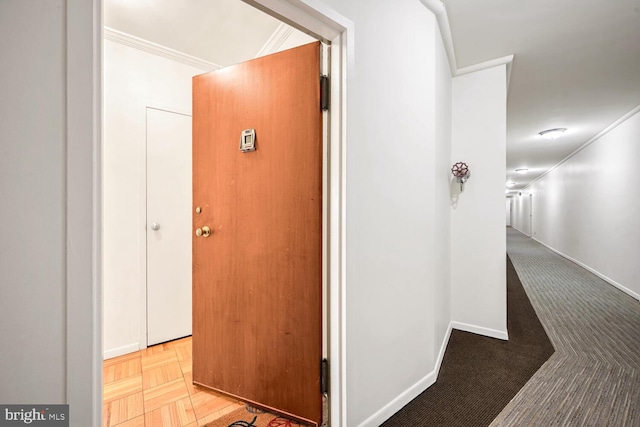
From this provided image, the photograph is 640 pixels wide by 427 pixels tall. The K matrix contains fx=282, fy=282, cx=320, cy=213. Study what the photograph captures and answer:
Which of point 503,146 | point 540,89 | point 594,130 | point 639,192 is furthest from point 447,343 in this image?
point 594,130

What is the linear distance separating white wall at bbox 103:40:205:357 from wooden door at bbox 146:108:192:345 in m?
0.06

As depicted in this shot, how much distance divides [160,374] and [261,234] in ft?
4.28

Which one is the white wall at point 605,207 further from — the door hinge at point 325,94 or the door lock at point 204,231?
the door lock at point 204,231

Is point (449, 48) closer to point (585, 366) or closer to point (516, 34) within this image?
point (516, 34)

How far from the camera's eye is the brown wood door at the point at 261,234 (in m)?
1.42

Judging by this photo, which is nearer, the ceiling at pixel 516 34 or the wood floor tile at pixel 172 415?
the wood floor tile at pixel 172 415

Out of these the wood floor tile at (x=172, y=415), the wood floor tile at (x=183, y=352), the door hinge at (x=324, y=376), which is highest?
the door hinge at (x=324, y=376)

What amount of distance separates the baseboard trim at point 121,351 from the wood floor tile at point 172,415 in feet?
2.79

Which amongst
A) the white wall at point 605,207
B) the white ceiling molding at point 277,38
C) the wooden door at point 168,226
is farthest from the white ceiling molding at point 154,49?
the white wall at point 605,207

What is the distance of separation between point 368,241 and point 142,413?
1.56 metres

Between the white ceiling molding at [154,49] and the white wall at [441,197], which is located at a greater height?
the white ceiling molding at [154,49]

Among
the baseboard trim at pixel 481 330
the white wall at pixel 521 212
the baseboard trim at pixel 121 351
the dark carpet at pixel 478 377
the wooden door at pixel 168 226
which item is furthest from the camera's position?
the white wall at pixel 521 212

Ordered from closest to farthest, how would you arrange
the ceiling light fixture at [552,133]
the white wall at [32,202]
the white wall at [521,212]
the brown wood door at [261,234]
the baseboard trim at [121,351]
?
1. the white wall at [32,202]
2. the brown wood door at [261,234]
3. the baseboard trim at [121,351]
4. the ceiling light fixture at [552,133]
5. the white wall at [521,212]

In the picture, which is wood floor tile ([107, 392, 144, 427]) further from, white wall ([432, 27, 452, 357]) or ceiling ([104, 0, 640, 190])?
A: ceiling ([104, 0, 640, 190])
